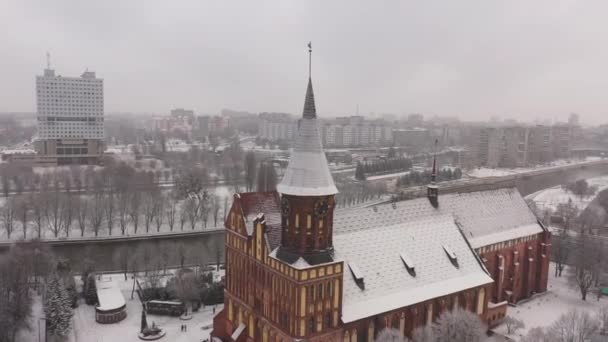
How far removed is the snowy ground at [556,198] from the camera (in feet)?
263

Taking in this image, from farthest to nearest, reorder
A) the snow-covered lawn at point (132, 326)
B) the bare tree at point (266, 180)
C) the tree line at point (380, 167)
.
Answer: the tree line at point (380, 167), the bare tree at point (266, 180), the snow-covered lawn at point (132, 326)

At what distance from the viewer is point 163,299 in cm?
3728

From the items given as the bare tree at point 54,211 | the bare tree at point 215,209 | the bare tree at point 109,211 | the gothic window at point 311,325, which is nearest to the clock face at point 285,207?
the gothic window at point 311,325

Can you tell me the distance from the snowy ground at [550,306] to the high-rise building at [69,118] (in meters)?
99.9

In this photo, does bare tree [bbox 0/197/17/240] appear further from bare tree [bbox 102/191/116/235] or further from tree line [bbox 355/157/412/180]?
tree line [bbox 355/157/412/180]

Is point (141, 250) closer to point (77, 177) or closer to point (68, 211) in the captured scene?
point (68, 211)

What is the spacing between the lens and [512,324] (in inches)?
1245

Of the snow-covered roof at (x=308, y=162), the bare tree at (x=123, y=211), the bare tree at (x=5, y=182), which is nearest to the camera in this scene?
the snow-covered roof at (x=308, y=162)

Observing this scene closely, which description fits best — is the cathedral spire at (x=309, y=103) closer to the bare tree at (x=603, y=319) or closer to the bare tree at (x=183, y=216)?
the bare tree at (x=603, y=319)

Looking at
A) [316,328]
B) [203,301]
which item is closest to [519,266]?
[316,328]

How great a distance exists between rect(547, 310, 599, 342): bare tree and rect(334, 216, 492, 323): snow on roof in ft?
15.4

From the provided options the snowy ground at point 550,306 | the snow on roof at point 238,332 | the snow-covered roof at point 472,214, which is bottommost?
the snowy ground at point 550,306

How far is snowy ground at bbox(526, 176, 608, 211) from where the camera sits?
80.2 metres

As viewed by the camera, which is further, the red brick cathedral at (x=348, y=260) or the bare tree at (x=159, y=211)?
the bare tree at (x=159, y=211)
